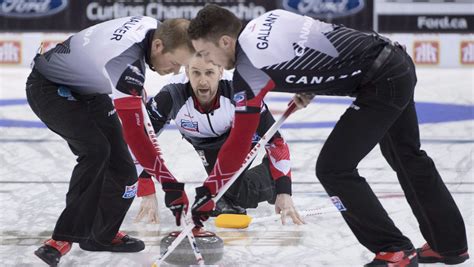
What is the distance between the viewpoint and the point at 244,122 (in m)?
3.56

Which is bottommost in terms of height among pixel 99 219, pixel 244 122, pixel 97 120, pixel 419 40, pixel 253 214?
pixel 419 40

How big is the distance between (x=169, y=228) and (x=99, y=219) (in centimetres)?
47

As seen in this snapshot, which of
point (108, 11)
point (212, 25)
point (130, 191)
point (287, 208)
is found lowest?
point (108, 11)

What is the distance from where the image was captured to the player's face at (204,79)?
4719 millimetres

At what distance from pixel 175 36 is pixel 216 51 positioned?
0.23 m

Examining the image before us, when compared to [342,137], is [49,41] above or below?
below

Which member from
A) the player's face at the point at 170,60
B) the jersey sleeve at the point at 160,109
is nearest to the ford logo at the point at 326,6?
the jersey sleeve at the point at 160,109

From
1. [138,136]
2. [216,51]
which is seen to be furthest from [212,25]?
[138,136]

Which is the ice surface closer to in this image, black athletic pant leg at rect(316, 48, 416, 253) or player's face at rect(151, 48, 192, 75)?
black athletic pant leg at rect(316, 48, 416, 253)

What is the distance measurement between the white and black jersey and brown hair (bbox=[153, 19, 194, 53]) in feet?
3.08

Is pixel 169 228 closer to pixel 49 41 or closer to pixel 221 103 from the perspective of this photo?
pixel 221 103

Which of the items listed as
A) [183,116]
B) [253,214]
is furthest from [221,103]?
[253,214]

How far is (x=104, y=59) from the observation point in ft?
12.9

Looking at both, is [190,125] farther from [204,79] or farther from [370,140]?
[370,140]
